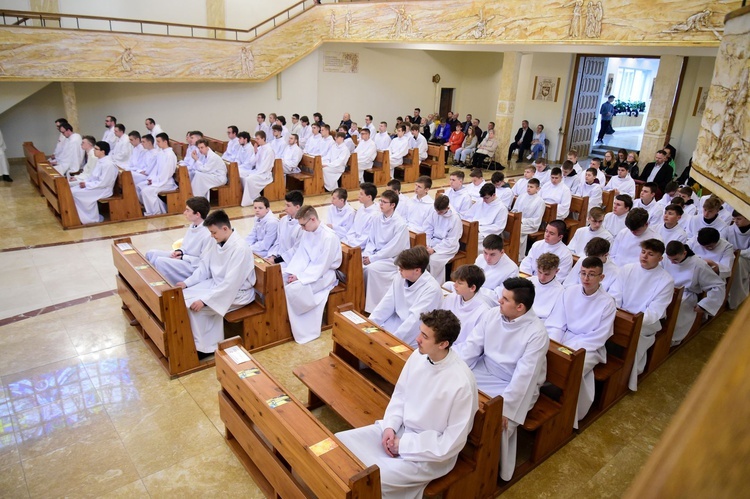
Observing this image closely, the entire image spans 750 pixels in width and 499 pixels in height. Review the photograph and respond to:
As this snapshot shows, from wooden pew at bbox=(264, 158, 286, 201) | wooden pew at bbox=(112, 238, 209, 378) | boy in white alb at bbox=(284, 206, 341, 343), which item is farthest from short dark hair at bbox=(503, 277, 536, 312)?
wooden pew at bbox=(264, 158, 286, 201)

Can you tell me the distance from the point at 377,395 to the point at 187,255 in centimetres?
316

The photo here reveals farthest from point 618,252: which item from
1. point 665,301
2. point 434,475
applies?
point 434,475

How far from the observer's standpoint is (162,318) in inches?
189

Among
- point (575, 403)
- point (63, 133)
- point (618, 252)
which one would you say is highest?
point (63, 133)

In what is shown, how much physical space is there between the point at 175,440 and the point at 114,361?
1473mm

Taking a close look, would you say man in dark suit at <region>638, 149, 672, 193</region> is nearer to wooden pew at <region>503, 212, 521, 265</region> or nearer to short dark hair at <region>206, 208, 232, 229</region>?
wooden pew at <region>503, 212, 521, 265</region>

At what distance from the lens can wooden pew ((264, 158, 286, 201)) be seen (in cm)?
1090

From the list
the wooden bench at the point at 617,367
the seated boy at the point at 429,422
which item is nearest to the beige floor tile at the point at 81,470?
the seated boy at the point at 429,422

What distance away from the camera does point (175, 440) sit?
415 centimetres

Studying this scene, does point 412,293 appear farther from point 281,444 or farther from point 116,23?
point 116,23

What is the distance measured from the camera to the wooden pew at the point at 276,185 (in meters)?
10.9

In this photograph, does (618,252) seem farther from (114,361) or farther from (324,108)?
(324,108)

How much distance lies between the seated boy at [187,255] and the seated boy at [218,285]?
0.44 m

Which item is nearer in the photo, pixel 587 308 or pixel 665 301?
pixel 587 308
